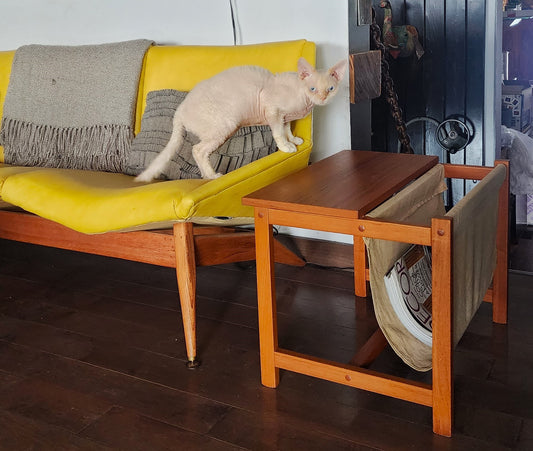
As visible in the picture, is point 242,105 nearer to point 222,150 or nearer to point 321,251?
point 222,150

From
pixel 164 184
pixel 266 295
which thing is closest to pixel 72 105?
pixel 164 184

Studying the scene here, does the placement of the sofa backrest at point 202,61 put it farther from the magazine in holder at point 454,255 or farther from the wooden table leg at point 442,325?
the wooden table leg at point 442,325

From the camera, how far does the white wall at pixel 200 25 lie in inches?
99.6

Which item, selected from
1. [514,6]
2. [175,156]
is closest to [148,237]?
[175,156]

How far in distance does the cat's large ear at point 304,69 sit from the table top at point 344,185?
0.27 meters

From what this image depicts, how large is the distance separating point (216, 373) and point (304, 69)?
0.93 metres

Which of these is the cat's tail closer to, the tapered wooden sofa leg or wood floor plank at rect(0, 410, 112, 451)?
the tapered wooden sofa leg

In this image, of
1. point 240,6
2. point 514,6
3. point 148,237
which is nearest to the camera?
point 148,237

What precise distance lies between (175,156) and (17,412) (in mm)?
937

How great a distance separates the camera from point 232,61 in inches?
96.0

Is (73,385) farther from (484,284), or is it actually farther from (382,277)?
(484,284)

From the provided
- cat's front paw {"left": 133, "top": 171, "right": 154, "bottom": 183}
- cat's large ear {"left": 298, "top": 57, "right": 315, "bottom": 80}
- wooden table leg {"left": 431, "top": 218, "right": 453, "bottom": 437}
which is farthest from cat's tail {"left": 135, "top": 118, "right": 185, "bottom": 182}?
wooden table leg {"left": 431, "top": 218, "right": 453, "bottom": 437}

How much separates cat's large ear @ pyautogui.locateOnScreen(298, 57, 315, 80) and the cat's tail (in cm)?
43

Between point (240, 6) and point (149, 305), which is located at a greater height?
point (240, 6)
